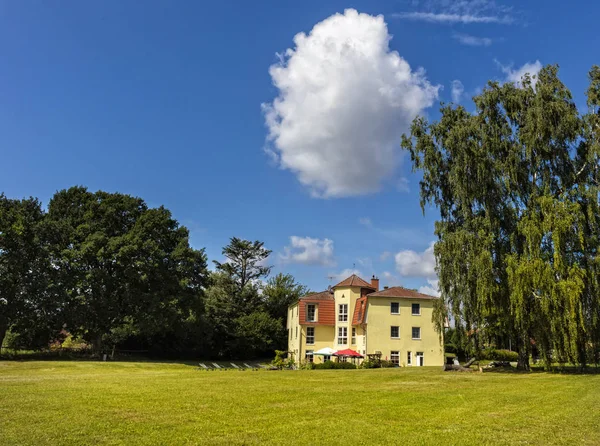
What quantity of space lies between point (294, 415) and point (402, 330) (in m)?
37.8

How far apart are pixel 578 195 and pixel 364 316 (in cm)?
Answer: 2546

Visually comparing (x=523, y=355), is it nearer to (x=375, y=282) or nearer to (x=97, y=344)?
(x=375, y=282)

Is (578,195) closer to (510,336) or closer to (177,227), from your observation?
(510,336)

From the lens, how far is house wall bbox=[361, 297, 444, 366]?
153ft

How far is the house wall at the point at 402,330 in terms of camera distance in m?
46.6

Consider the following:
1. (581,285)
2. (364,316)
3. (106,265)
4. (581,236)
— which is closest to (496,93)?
(581,236)

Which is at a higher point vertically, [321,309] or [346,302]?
[346,302]

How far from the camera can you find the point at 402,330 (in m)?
47.6

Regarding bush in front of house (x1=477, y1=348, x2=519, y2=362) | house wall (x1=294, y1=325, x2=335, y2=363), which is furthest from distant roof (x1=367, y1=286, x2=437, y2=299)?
bush in front of house (x1=477, y1=348, x2=519, y2=362)

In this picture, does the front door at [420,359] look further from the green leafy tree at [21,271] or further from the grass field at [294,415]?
the green leafy tree at [21,271]

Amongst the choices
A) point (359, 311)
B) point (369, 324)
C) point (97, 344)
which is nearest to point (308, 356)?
point (359, 311)

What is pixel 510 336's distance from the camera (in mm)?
28625

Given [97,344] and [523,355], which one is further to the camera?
[97,344]

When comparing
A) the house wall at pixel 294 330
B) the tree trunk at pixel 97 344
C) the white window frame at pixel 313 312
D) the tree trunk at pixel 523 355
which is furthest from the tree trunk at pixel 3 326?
the tree trunk at pixel 523 355
